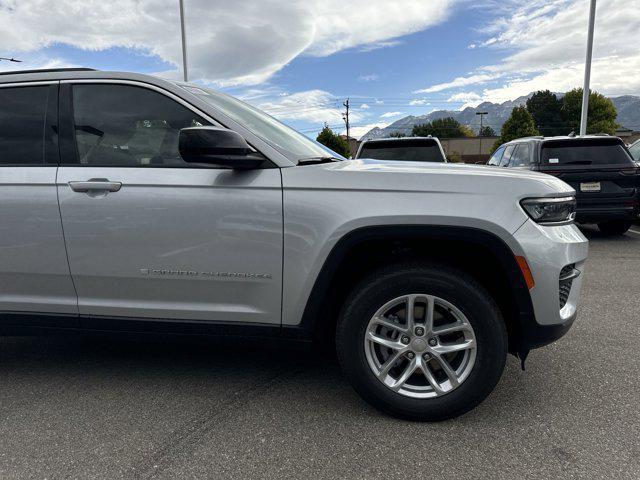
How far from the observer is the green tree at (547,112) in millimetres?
78062

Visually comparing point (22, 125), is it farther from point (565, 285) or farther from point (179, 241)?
point (565, 285)

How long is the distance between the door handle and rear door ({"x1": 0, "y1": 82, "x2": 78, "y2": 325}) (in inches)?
5.8

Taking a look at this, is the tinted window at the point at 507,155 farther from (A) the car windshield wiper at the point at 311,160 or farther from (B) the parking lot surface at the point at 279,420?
(A) the car windshield wiper at the point at 311,160

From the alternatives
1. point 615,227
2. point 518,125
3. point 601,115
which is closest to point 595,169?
point 615,227

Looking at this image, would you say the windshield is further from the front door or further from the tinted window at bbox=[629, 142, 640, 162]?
the tinted window at bbox=[629, 142, 640, 162]

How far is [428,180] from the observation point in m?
2.45

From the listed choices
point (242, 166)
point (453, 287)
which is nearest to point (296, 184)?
point (242, 166)

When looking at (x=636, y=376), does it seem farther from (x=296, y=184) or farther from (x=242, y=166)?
(x=242, y=166)

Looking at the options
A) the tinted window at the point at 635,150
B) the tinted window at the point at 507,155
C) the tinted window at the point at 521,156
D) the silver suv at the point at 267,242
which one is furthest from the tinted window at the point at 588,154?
Result: the silver suv at the point at 267,242

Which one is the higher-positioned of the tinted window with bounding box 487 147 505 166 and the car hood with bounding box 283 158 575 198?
the tinted window with bounding box 487 147 505 166

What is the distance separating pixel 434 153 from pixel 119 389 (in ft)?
17.6

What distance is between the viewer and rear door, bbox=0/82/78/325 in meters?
2.73

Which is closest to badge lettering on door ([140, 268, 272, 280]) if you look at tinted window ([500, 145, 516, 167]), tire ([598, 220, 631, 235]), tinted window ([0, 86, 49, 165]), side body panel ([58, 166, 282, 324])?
side body panel ([58, 166, 282, 324])

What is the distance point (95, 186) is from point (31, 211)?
0.42 m
